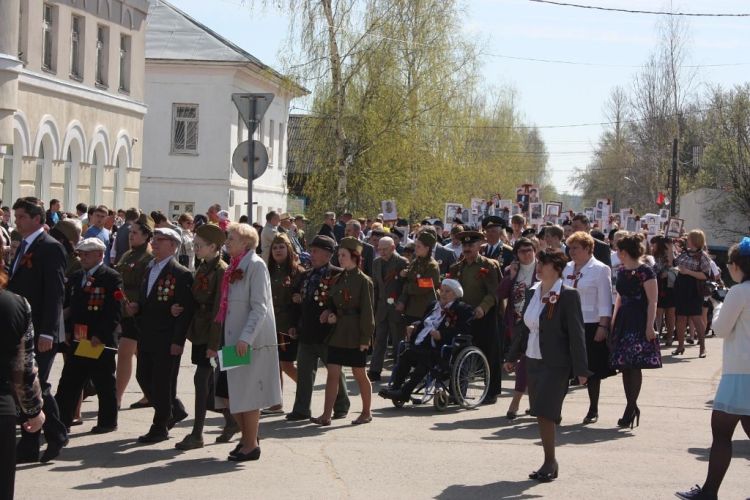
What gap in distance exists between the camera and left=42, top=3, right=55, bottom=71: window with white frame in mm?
30234

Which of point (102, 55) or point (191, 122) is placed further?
point (191, 122)

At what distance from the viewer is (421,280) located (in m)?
14.3

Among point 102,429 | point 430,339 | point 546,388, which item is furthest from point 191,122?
point 546,388

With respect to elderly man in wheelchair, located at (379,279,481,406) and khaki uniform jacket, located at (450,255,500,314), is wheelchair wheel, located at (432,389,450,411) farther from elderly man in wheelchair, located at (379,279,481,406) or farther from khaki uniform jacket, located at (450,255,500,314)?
khaki uniform jacket, located at (450,255,500,314)

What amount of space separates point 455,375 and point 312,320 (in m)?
1.78

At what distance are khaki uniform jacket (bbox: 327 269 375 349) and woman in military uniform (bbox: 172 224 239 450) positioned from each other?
1543 millimetres

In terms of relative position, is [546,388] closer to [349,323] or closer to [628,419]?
[349,323]

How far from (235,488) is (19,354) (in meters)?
2.99

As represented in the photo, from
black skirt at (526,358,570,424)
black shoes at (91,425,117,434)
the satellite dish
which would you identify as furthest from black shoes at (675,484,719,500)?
the satellite dish

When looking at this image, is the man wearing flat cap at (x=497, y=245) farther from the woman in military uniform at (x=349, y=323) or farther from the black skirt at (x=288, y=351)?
the woman in military uniform at (x=349, y=323)

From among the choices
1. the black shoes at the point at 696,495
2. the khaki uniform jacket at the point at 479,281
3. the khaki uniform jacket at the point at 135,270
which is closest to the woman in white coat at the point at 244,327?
the khaki uniform jacket at the point at 135,270

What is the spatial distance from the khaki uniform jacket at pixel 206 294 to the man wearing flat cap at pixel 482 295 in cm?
375

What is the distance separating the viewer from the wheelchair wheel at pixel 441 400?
12672mm

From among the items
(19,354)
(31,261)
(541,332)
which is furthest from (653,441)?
(19,354)
